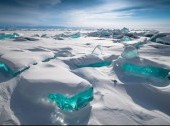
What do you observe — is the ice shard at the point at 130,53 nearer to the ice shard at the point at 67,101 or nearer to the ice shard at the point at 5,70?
the ice shard at the point at 67,101

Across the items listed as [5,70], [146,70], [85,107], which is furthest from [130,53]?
[5,70]

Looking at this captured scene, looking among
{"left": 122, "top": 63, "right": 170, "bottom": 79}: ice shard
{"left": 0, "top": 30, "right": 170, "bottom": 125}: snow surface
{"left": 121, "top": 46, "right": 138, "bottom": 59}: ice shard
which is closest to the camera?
{"left": 0, "top": 30, "right": 170, "bottom": 125}: snow surface

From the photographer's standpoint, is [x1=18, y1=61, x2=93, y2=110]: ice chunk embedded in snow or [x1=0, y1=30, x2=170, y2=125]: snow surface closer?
[x1=0, y1=30, x2=170, y2=125]: snow surface

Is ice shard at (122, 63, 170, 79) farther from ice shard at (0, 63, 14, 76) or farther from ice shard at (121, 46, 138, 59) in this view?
ice shard at (0, 63, 14, 76)

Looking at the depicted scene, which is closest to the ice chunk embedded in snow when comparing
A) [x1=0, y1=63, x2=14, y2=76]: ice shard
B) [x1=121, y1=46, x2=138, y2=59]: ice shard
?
[x1=0, y1=63, x2=14, y2=76]: ice shard

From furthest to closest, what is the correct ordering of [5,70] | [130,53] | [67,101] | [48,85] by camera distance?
[130,53] < [5,70] < [48,85] < [67,101]

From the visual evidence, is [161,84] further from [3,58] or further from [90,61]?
[3,58]

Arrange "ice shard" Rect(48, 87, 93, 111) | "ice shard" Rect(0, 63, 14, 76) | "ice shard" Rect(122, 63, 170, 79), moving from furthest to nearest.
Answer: "ice shard" Rect(122, 63, 170, 79) → "ice shard" Rect(0, 63, 14, 76) → "ice shard" Rect(48, 87, 93, 111)

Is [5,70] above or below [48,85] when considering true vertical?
below

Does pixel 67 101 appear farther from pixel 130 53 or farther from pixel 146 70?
pixel 130 53

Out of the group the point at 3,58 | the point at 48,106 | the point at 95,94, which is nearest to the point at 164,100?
the point at 95,94

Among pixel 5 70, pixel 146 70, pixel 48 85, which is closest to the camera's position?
pixel 48 85
